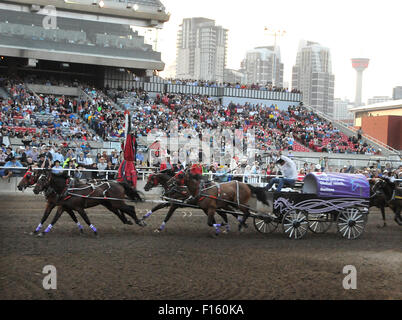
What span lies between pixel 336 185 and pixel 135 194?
5.08 m

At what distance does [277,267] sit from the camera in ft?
32.9

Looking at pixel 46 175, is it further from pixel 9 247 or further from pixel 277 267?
pixel 277 267

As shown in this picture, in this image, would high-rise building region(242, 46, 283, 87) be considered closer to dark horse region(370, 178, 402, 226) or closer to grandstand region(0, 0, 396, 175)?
Result: grandstand region(0, 0, 396, 175)

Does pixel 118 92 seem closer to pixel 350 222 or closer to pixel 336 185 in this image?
pixel 336 185

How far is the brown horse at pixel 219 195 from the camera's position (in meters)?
13.4

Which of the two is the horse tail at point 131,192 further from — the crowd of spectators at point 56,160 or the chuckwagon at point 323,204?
the crowd of spectators at point 56,160

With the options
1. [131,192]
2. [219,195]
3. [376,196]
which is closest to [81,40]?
[131,192]

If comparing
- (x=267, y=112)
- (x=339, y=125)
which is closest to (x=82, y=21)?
(x=267, y=112)

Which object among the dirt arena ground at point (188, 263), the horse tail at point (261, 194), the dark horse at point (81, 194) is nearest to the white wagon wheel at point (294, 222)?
the dirt arena ground at point (188, 263)

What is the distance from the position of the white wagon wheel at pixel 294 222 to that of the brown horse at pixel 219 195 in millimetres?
706

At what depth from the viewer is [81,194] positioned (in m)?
12.8

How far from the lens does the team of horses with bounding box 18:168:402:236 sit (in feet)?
41.1

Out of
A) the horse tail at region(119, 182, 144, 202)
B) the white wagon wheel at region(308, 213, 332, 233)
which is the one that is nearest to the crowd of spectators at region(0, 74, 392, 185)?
the horse tail at region(119, 182, 144, 202)

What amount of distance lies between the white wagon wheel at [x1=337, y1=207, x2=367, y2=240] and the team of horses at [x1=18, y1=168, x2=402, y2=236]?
2.07 metres
